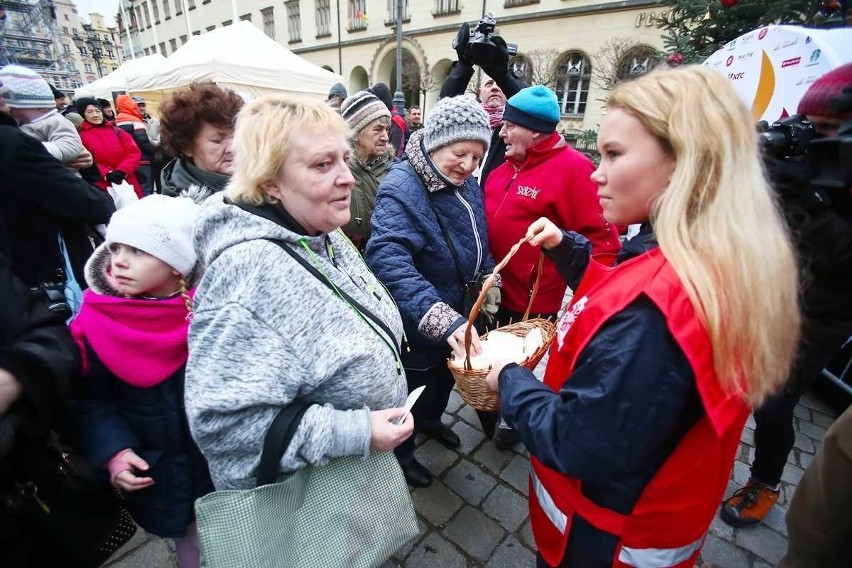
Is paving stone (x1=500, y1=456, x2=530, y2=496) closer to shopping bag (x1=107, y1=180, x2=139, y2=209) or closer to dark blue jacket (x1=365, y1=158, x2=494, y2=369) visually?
dark blue jacket (x1=365, y1=158, x2=494, y2=369)

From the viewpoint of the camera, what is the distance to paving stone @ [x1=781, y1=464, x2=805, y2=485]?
2.63 m

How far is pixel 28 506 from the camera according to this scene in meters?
1.16

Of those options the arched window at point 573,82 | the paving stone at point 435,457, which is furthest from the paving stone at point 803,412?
the arched window at point 573,82

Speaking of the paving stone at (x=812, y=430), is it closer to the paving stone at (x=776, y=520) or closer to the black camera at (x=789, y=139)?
the paving stone at (x=776, y=520)

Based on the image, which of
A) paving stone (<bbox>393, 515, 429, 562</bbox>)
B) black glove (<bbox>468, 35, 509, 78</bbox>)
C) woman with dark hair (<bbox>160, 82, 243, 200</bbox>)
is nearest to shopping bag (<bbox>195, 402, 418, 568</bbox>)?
paving stone (<bbox>393, 515, 429, 562</bbox>)

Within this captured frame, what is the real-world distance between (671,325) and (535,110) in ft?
6.07

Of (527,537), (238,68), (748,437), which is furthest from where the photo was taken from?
(238,68)

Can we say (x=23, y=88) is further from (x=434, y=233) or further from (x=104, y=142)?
(x=434, y=233)

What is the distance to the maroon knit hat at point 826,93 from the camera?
5.88ft

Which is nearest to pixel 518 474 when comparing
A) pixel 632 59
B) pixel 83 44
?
pixel 632 59

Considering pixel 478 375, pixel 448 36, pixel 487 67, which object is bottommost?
pixel 478 375

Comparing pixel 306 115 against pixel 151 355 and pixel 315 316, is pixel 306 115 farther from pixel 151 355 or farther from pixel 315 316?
pixel 151 355

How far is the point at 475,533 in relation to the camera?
Answer: 2.23 m

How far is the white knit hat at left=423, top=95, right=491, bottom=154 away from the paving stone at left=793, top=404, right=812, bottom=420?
11.5 feet
